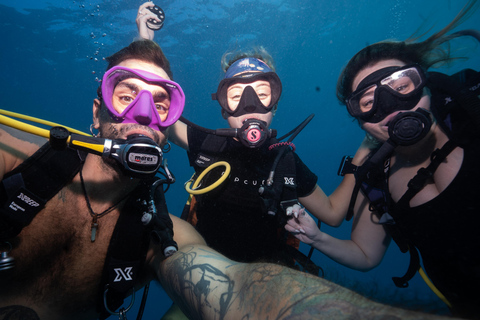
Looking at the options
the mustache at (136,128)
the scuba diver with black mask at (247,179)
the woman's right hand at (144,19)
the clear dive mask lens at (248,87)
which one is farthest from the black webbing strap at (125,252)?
the woman's right hand at (144,19)

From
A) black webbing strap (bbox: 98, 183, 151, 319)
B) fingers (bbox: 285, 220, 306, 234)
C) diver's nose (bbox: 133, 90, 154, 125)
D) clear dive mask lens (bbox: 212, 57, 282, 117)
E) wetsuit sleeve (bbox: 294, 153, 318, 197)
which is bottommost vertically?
black webbing strap (bbox: 98, 183, 151, 319)

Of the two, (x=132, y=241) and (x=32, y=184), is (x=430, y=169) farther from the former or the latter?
(x=32, y=184)

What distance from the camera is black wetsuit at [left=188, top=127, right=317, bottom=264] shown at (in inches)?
132

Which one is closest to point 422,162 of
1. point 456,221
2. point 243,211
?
point 456,221

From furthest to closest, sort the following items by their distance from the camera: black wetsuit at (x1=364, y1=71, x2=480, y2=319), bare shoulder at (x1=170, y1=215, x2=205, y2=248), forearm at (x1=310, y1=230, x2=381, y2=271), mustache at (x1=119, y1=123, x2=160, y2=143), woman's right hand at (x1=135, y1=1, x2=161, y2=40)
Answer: woman's right hand at (x1=135, y1=1, x2=161, y2=40)
forearm at (x1=310, y1=230, x2=381, y2=271)
bare shoulder at (x1=170, y1=215, x2=205, y2=248)
black wetsuit at (x1=364, y1=71, x2=480, y2=319)
mustache at (x1=119, y1=123, x2=160, y2=143)

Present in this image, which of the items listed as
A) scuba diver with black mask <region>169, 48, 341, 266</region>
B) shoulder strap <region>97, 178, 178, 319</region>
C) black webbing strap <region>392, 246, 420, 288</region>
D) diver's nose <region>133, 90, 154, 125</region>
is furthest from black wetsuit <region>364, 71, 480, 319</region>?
diver's nose <region>133, 90, 154, 125</region>

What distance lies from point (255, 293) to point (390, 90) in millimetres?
2634

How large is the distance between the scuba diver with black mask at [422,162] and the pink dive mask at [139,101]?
2134 mm

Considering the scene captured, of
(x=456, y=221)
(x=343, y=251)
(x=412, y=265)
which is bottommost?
(x=343, y=251)

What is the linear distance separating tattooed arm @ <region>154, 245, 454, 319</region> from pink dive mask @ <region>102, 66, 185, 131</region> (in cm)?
138

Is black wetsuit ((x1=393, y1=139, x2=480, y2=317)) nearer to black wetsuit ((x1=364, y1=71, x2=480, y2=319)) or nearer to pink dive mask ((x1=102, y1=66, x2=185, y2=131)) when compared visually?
black wetsuit ((x1=364, y1=71, x2=480, y2=319))

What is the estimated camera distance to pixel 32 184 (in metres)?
1.90

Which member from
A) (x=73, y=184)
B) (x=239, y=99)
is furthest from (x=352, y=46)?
(x=73, y=184)

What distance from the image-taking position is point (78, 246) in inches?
85.7
